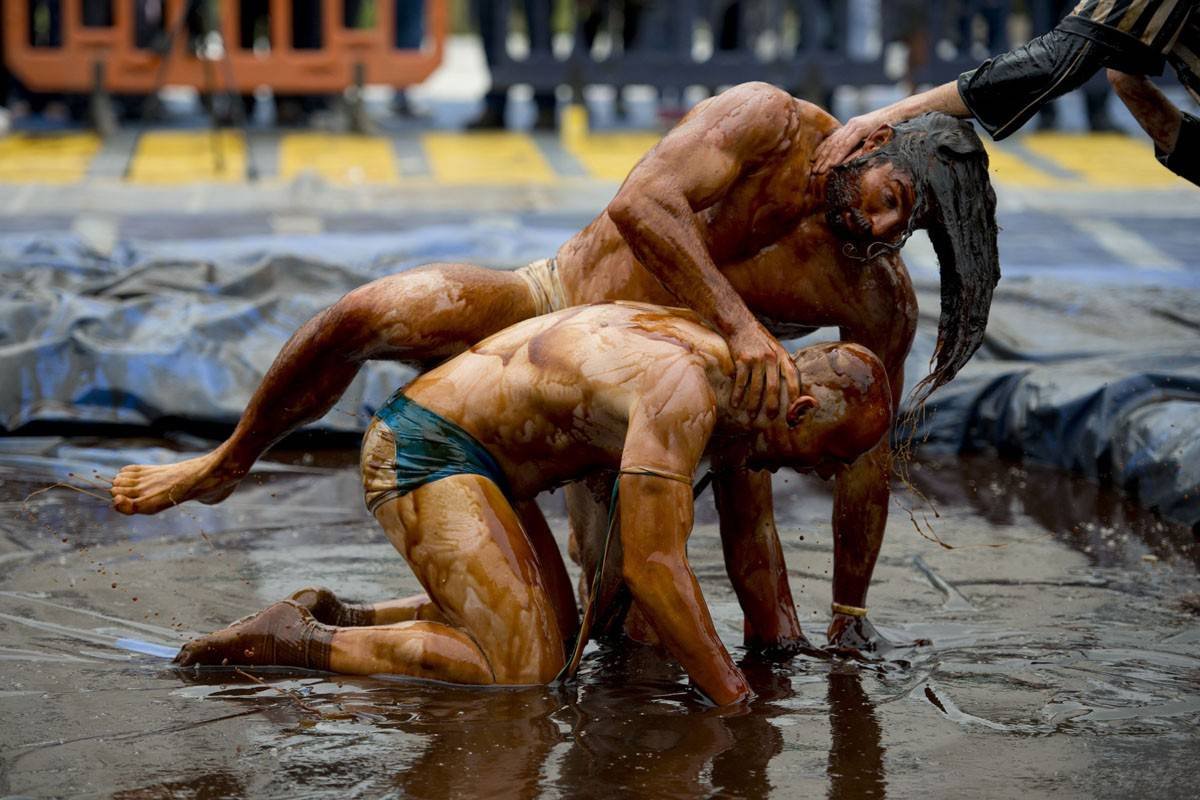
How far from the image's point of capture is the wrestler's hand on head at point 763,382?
3553 mm

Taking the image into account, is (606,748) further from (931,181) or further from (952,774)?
(931,181)

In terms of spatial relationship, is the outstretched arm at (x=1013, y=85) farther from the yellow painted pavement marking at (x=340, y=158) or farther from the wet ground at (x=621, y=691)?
the yellow painted pavement marking at (x=340, y=158)

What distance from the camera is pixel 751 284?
395 cm

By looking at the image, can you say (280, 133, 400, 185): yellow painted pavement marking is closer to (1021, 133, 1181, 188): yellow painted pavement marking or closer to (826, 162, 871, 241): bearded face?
(1021, 133, 1181, 188): yellow painted pavement marking

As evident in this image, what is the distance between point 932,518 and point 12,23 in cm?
819

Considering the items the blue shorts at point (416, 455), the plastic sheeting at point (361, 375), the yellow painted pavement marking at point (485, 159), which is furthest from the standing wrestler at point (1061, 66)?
the yellow painted pavement marking at point (485, 159)

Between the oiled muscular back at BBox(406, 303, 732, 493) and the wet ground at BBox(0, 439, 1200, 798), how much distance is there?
49 cm

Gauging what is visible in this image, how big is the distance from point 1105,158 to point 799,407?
866 cm

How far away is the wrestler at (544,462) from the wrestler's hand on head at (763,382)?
2 centimetres

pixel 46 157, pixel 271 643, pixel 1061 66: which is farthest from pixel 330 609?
pixel 46 157

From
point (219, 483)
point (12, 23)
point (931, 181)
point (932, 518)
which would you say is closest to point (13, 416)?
point (219, 483)

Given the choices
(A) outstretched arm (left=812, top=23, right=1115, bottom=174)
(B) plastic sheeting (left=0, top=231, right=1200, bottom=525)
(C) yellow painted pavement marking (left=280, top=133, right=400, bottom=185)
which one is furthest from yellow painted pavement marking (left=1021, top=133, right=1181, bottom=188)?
(A) outstretched arm (left=812, top=23, right=1115, bottom=174)

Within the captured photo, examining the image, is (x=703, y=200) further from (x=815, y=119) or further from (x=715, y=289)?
(x=815, y=119)

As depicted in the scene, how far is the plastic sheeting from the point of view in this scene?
5660mm
